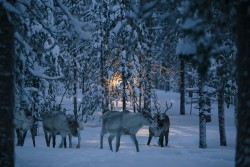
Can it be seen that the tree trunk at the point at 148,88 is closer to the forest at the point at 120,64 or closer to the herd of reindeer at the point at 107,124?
the forest at the point at 120,64

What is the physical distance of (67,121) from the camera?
15070 millimetres

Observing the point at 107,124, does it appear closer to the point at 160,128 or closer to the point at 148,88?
the point at 160,128

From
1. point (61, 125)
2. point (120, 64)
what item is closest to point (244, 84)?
point (61, 125)

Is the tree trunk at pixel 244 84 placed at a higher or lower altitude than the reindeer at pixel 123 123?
higher

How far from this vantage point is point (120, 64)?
24.3 meters

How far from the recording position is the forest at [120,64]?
16.8 ft

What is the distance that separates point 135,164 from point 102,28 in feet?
55.0

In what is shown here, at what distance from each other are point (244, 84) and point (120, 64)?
19.7m

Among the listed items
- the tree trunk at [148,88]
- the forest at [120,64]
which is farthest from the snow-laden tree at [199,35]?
the tree trunk at [148,88]

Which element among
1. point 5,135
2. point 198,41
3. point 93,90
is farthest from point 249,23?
point 93,90

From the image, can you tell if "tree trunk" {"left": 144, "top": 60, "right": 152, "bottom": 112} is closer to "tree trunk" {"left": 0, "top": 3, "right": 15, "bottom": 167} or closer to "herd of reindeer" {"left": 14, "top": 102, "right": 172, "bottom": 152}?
"herd of reindeer" {"left": 14, "top": 102, "right": 172, "bottom": 152}

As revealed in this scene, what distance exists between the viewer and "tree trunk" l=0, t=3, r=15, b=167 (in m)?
5.88

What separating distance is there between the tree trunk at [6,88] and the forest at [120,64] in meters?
0.02

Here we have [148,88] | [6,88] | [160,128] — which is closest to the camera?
[6,88]
